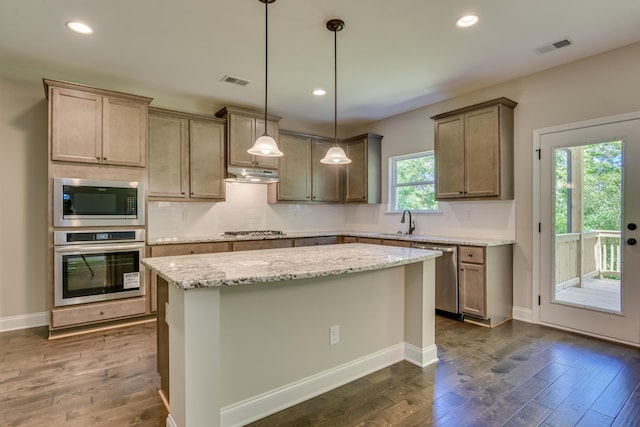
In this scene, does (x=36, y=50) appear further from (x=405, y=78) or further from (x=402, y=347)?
(x=402, y=347)

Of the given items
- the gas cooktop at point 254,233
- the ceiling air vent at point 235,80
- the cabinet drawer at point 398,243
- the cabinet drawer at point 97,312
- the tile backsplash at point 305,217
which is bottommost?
the cabinet drawer at point 97,312

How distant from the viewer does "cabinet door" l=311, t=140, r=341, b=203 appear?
5.49 meters

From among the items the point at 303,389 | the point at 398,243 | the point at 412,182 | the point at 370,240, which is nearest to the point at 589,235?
the point at 398,243

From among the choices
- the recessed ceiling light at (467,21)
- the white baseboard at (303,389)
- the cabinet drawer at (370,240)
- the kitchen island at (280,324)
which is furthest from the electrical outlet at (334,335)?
the recessed ceiling light at (467,21)

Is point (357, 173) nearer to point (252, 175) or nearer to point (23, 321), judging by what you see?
point (252, 175)

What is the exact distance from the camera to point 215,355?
1.66m

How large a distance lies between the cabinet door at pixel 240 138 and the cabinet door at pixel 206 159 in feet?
0.41

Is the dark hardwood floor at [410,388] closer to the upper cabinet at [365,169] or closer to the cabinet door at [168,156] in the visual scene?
the cabinet door at [168,156]

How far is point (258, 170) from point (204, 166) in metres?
0.73

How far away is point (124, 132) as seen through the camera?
3609 millimetres

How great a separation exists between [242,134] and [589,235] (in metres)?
4.14

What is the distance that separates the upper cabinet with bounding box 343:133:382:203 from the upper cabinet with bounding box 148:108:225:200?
7.08 ft

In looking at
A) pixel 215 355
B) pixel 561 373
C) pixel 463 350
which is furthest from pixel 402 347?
pixel 215 355

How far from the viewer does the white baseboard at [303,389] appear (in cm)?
193
